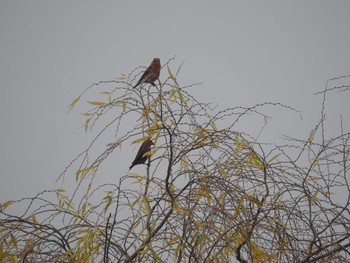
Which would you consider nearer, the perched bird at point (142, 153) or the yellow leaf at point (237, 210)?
the yellow leaf at point (237, 210)

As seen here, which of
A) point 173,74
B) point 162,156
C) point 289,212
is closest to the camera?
point 289,212

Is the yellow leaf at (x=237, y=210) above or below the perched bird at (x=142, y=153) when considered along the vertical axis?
below

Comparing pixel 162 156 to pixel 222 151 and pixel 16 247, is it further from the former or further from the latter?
pixel 16 247

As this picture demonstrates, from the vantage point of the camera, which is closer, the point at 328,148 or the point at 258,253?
Answer: the point at 258,253

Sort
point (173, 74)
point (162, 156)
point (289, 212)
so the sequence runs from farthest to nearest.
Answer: point (173, 74) < point (162, 156) < point (289, 212)

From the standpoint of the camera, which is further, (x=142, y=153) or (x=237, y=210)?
(x=142, y=153)

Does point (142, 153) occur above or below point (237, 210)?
above

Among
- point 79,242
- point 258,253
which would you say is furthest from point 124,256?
point 258,253

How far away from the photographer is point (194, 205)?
3.15 ft

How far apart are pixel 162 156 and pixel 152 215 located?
7.5 inches

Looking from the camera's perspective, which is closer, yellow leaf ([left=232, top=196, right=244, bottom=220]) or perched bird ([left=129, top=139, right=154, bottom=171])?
yellow leaf ([left=232, top=196, right=244, bottom=220])

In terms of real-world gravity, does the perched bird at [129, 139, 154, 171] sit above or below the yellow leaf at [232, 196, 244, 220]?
above

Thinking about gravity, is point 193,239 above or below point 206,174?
below

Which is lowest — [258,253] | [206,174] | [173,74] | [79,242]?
[258,253]
